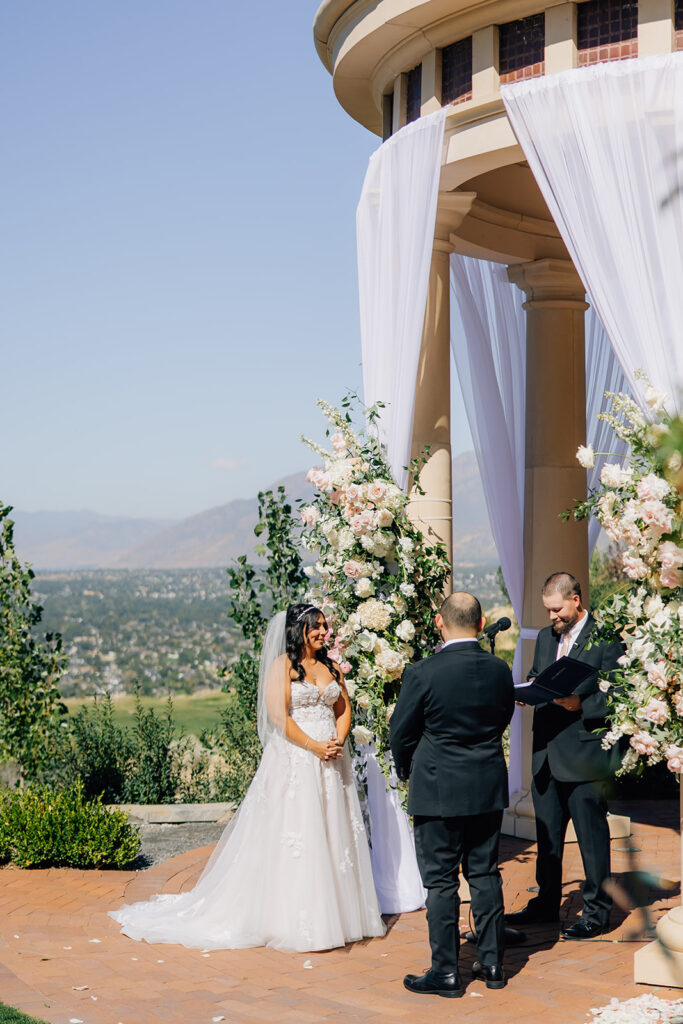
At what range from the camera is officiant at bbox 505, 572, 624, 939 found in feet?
18.5

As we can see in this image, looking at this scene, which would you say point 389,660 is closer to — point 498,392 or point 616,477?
point 616,477

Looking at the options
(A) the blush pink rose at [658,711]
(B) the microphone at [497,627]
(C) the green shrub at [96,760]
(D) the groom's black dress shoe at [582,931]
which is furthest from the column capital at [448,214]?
(C) the green shrub at [96,760]

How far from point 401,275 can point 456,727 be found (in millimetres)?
2989

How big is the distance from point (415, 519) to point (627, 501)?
87.6 inches

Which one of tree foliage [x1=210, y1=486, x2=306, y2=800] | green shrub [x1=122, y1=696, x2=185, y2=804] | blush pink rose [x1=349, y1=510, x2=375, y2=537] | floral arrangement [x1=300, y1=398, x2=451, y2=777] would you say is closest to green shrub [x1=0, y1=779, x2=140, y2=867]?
tree foliage [x1=210, y1=486, x2=306, y2=800]

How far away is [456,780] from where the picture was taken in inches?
191

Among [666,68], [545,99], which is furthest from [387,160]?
[666,68]

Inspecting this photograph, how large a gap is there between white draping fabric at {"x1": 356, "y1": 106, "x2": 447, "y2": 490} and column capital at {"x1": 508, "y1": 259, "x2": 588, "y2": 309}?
201cm

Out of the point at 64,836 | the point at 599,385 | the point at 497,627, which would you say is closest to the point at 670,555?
the point at 497,627

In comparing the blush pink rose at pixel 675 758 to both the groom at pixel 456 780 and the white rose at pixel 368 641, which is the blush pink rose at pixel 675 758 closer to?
the groom at pixel 456 780

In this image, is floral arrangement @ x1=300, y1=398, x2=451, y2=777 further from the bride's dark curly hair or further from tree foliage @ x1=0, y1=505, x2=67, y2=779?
tree foliage @ x1=0, y1=505, x2=67, y2=779

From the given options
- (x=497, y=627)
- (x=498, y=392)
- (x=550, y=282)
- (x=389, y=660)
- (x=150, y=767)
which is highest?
(x=550, y=282)

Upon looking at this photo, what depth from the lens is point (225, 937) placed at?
5590 millimetres

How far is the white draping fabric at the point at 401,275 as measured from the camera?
21.3 feet
